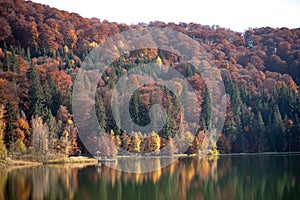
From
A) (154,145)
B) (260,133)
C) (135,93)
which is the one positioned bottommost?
(154,145)

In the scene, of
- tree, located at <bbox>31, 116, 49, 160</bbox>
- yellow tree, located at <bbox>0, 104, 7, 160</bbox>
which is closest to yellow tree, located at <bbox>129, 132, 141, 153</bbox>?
tree, located at <bbox>31, 116, 49, 160</bbox>

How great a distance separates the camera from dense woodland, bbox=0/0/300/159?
59.2 meters

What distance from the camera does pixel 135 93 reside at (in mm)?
71812

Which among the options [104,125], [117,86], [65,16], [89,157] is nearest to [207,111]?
[117,86]

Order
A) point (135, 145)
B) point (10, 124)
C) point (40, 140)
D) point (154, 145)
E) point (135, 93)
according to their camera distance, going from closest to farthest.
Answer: point (40, 140)
point (10, 124)
point (135, 145)
point (154, 145)
point (135, 93)

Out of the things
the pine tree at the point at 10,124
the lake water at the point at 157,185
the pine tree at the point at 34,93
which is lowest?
the lake water at the point at 157,185

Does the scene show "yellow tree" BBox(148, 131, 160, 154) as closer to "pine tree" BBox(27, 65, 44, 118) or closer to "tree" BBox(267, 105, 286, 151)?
"pine tree" BBox(27, 65, 44, 118)

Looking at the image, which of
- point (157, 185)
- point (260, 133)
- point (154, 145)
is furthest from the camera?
point (260, 133)

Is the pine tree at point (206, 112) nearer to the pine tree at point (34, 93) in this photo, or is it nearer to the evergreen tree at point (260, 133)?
the evergreen tree at point (260, 133)

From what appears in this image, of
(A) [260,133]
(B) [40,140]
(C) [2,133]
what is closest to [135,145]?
(B) [40,140]

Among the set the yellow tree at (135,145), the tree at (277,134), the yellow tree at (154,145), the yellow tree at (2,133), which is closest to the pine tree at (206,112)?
the tree at (277,134)

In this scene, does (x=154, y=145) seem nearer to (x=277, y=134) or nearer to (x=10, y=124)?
(x=277, y=134)

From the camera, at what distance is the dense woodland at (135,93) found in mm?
59250

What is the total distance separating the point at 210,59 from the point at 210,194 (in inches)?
2828
